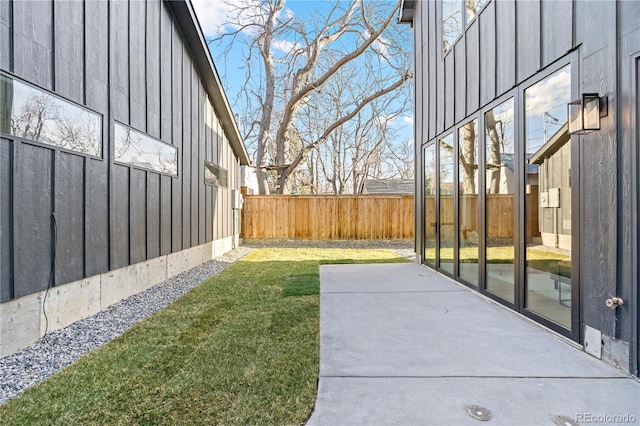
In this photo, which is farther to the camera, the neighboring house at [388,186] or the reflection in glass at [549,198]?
the neighboring house at [388,186]

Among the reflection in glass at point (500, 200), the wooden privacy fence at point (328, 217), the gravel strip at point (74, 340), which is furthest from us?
the wooden privacy fence at point (328, 217)

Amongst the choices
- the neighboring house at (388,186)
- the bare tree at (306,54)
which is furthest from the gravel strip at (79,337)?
the neighboring house at (388,186)

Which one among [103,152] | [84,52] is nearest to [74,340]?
[103,152]

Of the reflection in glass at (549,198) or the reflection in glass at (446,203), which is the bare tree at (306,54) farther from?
the reflection in glass at (549,198)

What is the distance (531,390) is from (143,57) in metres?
5.97

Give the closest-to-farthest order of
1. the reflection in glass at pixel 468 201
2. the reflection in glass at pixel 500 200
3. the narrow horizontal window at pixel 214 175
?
1. the reflection in glass at pixel 500 200
2. the reflection in glass at pixel 468 201
3. the narrow horizontal window at pixel 214 175

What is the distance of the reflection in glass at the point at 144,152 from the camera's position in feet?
14.5

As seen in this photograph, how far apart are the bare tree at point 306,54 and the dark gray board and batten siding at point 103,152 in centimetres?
796

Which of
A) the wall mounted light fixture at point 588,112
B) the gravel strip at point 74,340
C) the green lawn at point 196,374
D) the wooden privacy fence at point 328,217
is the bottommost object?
the gravel strip at point 74,340

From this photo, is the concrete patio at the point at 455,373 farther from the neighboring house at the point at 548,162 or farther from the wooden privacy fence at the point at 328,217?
the wooden privacy fence at the point at 328,217

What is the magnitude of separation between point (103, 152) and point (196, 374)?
304 cm

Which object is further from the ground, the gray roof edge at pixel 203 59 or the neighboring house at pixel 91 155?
the gray roof edge at pixel 203 59

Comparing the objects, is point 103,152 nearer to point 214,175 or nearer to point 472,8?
point 214,175

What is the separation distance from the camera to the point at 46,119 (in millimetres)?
3188
